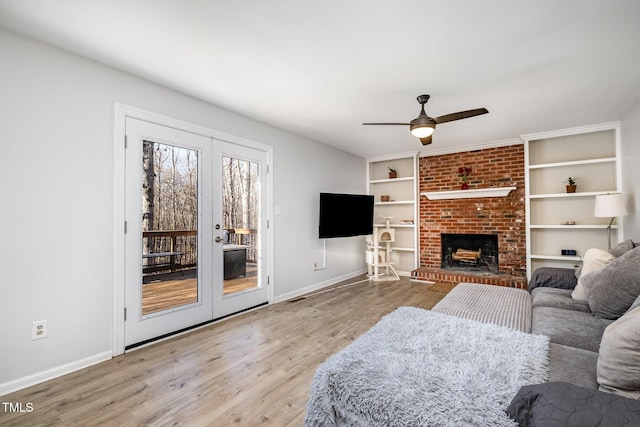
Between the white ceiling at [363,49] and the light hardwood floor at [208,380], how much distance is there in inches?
94.2

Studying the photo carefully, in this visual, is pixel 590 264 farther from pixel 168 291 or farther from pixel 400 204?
pixel 168 291

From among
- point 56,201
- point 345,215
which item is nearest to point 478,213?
point 345,215

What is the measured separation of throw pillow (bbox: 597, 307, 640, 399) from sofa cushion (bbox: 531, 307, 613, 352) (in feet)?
2.08

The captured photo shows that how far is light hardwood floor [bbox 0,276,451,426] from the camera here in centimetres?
170

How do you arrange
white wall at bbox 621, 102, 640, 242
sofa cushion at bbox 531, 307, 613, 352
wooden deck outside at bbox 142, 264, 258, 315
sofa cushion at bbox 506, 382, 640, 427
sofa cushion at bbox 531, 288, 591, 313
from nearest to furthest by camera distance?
sofa cushion at bbox 506, 382, 640, 427
sofa cushion at bbox 531, 307, 613, 352
sofa cushion at bbox 531, 288, 591, 313
wooden deck outside at bbox 142, 264, 258, 315
white wall at bbox 621, 102, 640, 242

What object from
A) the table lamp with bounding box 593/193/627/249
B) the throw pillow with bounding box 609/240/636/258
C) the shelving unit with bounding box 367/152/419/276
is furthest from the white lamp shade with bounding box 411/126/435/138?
the shelving unit with bounding box 367/152/419/276

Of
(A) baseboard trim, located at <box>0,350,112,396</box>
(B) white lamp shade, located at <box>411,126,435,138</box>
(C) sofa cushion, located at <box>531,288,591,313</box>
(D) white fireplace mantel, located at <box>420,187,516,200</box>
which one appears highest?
(B) white lamp shade, located at <box>411,126,435,138</box>

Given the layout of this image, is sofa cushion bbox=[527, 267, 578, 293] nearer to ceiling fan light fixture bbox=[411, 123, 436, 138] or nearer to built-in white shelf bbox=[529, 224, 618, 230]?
built-in white shelf bbox=[529, 224, 618, 230]

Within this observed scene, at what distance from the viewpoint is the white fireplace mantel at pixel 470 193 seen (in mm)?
4795

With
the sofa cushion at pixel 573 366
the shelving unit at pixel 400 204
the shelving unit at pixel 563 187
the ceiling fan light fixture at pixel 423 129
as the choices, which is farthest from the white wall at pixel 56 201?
the shelving unit at pixel 563 187

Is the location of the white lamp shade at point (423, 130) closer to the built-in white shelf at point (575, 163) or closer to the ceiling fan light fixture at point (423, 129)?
the ceiling fan light fixture at point (423, 129)

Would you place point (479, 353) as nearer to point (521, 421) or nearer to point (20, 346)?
point (521, 421)

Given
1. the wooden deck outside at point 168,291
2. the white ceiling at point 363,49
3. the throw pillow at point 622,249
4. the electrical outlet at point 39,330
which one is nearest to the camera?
the white ceiling at point 363,49

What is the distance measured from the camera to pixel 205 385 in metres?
2.00
